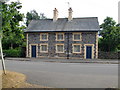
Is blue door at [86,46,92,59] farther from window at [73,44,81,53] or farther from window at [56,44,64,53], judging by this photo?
window at [56,44,64,53]

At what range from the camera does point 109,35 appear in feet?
74.6

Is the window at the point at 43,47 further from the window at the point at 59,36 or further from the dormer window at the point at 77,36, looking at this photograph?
the dormer window at the point at 77,36

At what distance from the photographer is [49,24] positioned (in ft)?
78.9

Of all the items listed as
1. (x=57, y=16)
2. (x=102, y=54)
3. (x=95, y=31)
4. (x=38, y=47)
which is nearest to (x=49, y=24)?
(x=57, y=16)

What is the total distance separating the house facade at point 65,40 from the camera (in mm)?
20438

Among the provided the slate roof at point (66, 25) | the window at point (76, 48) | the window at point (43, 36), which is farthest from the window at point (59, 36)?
the window at point (76, 48)

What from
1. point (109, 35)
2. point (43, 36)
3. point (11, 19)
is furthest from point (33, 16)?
point (11, 19)

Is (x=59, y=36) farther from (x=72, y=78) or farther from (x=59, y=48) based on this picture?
(x=72, y=78)

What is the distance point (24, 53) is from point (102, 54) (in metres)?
14.2

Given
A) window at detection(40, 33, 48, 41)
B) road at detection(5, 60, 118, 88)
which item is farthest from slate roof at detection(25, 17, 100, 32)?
road at detection(5, 60, 118, 88)

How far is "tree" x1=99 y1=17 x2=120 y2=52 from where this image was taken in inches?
880

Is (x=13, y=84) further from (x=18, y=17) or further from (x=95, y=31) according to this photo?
(x=95, y=31)

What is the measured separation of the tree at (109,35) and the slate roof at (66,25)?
3.10m

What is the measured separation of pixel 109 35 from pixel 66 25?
8209 millimetres
